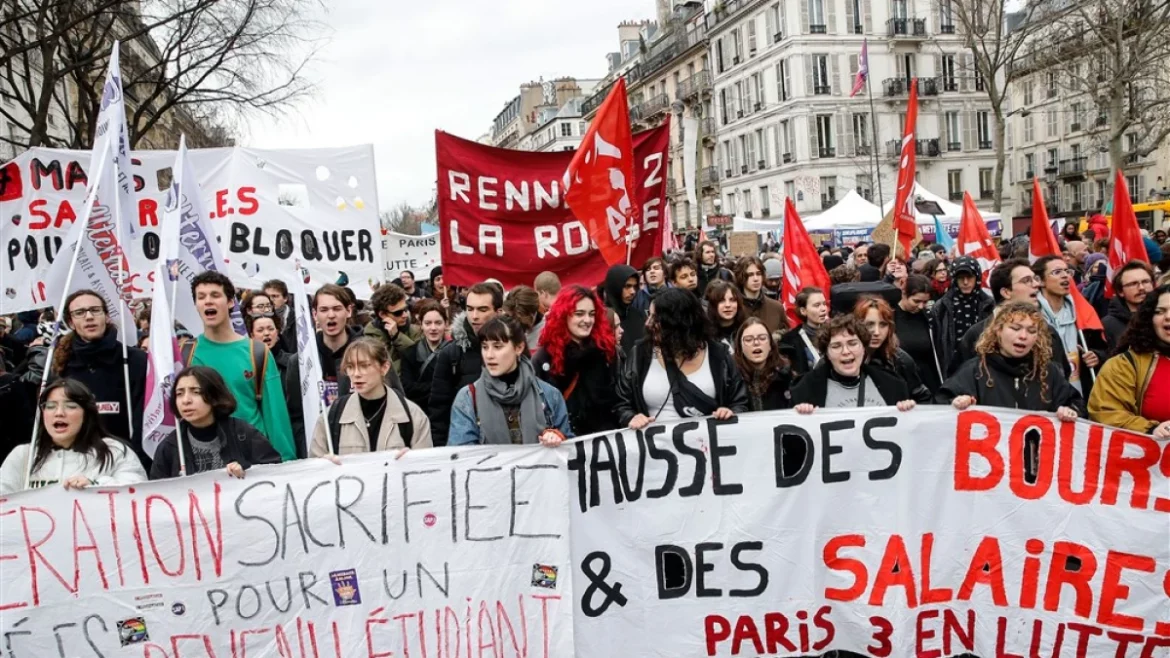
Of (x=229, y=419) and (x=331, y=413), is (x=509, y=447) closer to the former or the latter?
(x=331, y=413)

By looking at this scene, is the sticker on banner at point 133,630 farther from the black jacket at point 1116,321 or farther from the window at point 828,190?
the window at point 828,190

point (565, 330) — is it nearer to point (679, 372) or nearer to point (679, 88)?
point (679, 372)

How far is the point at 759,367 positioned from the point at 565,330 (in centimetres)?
101

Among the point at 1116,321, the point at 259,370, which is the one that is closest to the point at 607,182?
the point at 259,370

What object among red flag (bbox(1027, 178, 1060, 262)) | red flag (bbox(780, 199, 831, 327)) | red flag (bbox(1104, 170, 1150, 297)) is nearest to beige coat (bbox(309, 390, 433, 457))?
red flag (bbox(780, 199, 831, 327))

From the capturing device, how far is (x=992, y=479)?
4055mm

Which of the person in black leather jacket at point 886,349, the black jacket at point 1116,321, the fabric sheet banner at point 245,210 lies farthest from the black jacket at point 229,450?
the black jacket at point 1116,321

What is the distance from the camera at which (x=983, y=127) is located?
53.5 m

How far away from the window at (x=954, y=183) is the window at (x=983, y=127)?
6.62 feet

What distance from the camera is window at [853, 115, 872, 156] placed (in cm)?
5062

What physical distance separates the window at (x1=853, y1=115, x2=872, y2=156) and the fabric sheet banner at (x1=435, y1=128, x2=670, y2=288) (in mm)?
46799

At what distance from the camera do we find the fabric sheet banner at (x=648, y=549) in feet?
12.7

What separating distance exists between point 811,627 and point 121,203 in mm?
4168

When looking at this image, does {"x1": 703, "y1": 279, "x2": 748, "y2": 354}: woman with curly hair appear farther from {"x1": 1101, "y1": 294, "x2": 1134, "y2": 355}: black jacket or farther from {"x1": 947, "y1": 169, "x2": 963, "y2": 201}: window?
{"x1": 947, "y1": 169, "x2": 963, "y2": 201}: window
